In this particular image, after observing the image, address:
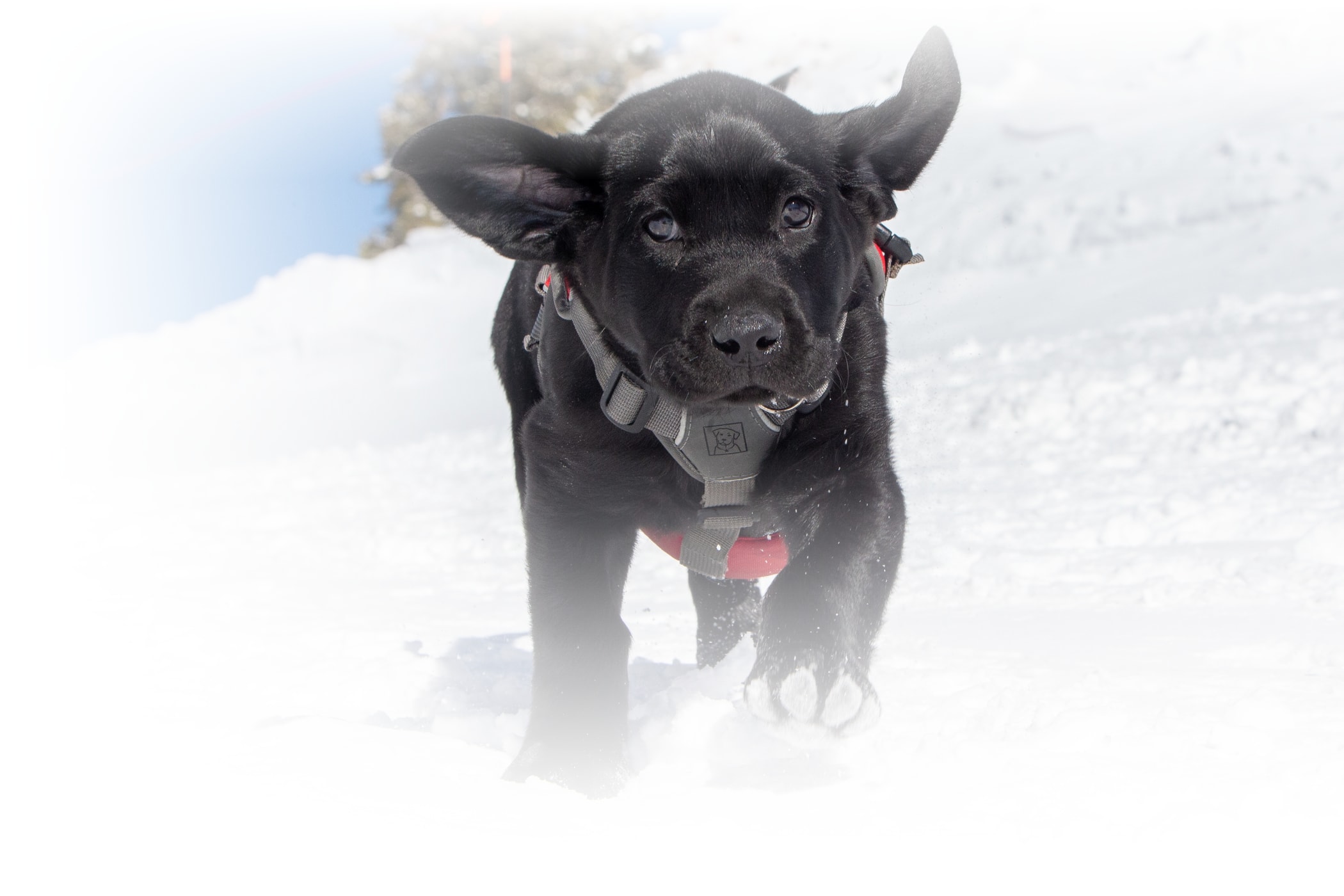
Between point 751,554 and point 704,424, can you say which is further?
point 751,554

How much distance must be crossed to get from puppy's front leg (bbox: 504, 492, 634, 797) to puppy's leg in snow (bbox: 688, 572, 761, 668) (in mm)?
1014

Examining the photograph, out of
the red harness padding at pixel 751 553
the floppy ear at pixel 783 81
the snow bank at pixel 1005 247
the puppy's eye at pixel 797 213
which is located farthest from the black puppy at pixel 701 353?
the snow bank at pixel 1005 247

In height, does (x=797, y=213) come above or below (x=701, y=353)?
above

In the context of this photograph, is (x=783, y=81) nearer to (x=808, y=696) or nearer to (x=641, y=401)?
(x=641, y=401)

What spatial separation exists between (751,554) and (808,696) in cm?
96

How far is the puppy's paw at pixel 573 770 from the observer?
279 centimetres

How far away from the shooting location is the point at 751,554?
3482 millimetres

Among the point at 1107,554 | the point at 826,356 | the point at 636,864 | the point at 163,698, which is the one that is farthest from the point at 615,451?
the point at 1107,554

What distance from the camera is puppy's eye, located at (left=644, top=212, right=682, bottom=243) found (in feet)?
8.73

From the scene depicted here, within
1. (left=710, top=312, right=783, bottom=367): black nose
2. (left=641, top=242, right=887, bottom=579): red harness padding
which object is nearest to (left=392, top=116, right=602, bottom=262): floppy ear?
(left=710, top=312, right=783, bottom=367): black nose

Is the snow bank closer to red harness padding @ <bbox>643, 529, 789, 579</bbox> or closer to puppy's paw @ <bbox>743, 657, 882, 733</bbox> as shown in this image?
red harness padding @ <bbox>643, 529, 789, 579</bbox>

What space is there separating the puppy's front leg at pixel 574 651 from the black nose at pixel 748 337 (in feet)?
2.29

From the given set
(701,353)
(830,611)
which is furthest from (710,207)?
(830,611)

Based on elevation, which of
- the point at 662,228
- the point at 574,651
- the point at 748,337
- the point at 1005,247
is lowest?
the point at 1005,247
